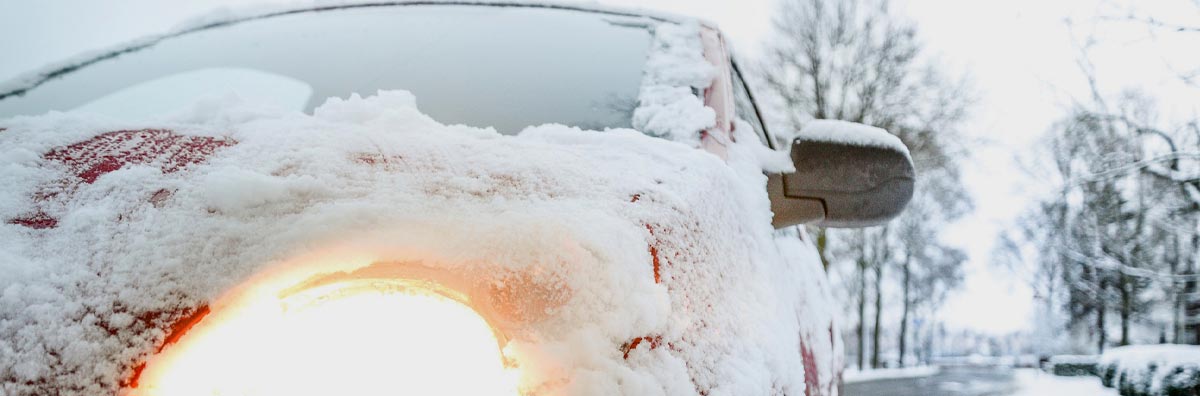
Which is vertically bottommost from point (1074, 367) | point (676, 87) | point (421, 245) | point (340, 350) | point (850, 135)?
point (1074, 367)

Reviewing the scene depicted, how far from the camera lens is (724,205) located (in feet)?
3.85

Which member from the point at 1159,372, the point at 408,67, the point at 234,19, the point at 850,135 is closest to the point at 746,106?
the point at 850,135

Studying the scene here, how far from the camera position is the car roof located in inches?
80.7

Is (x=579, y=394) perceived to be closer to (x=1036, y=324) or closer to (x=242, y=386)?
(x=242, y=386)

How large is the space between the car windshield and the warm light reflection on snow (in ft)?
2.29

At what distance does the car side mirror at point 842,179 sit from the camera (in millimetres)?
1391

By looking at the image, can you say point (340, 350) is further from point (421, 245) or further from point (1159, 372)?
point (1159, 372)

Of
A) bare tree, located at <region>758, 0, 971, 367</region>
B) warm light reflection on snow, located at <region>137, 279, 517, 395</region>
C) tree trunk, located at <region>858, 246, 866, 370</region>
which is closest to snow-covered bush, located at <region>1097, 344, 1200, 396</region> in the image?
bare tree, located at <region>758, 0, 971, 367</region>

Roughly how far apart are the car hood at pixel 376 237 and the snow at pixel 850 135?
341 mm

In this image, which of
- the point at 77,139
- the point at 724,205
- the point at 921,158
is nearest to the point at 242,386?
the point at 77,139

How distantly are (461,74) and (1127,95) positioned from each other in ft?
31.0

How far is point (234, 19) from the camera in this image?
95.0 inches

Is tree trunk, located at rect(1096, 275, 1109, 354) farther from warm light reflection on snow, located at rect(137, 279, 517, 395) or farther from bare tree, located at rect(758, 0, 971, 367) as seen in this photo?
warm light reflection on snow, located at rect(137, 279, 517, 395)

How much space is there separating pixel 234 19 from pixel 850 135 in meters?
2.11
